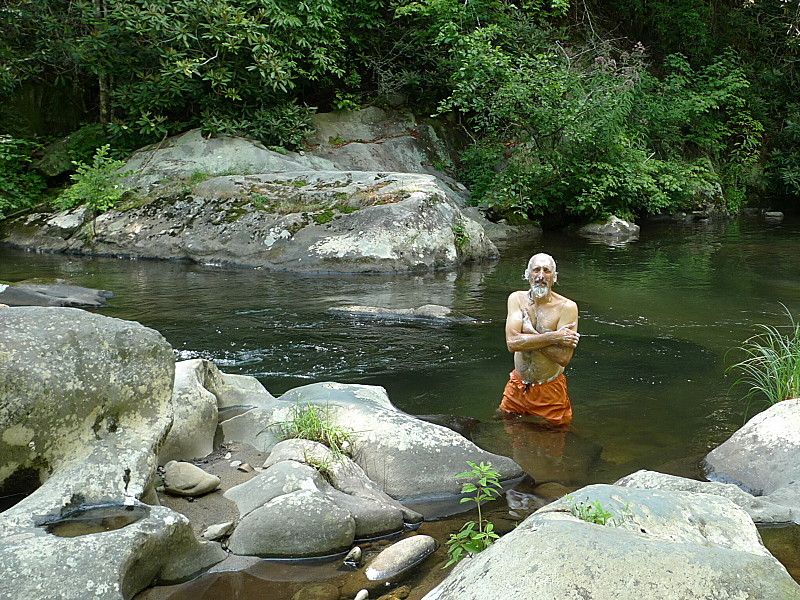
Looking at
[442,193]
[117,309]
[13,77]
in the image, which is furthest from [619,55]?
[117,309]

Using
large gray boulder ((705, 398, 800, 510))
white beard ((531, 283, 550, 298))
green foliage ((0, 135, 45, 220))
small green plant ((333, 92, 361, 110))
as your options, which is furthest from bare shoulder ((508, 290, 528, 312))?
small green plant ((333, 92, 361, 110))

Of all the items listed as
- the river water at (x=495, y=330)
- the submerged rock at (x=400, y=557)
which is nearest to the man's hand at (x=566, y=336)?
the river water at (x=495, y=330)

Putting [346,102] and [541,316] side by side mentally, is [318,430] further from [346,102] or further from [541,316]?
[346,102]

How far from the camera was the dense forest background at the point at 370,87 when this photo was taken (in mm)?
15609

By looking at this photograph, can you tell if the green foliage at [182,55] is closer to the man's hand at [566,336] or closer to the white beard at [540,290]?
the white beard at [540,290]

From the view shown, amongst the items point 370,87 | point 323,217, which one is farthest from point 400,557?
point 370,87

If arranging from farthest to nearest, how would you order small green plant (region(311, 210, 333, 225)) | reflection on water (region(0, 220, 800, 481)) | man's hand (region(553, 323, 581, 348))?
small green plant (region(311, 210, 333, 225)), reflection on water (region(0, 220, 800, 481)), man's hand (region(553, 323, 581, 348))

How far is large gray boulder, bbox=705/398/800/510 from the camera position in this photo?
4.73 meters

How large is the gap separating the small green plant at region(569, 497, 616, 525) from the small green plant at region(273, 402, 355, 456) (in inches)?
68.0

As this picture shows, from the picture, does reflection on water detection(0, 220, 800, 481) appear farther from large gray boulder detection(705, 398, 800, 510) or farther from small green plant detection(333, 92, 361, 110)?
small green plant detection(333, 92, 361, 110)

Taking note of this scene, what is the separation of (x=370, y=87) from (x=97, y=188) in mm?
7965

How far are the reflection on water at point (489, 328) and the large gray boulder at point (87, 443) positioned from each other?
9.30ft

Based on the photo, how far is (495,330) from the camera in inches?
356

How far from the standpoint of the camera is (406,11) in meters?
16.9
